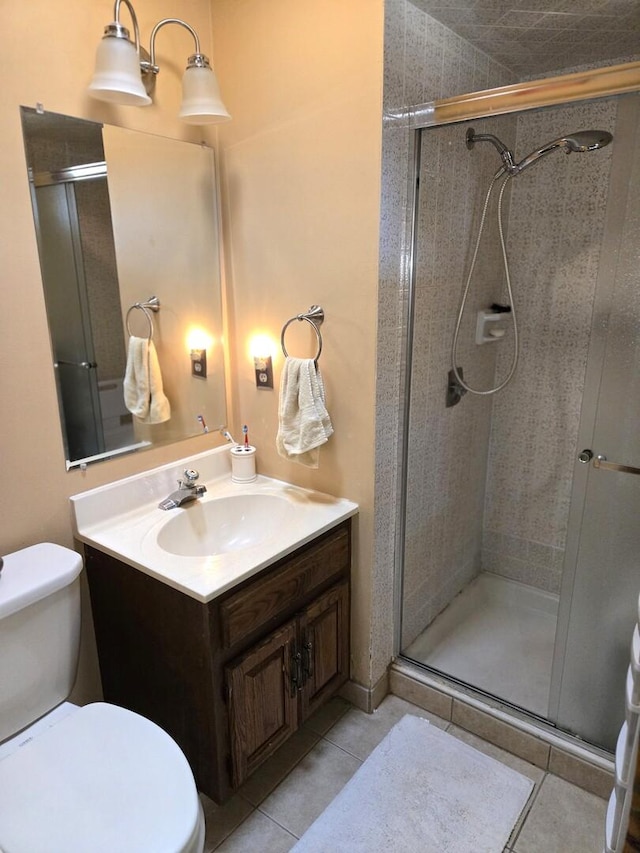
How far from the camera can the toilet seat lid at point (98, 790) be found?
105 cm

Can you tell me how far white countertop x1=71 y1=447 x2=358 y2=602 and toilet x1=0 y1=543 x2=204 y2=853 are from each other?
161 millimetres

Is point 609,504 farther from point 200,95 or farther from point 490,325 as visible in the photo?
point 200,95

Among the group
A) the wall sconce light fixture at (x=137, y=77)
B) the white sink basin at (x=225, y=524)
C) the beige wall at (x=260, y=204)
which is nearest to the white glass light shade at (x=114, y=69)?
the wall sconce light fixture at (x=137, y=77)

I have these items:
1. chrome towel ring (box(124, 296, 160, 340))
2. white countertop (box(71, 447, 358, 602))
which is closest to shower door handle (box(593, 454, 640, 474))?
white countertop (box(71, 447, 358, 602))

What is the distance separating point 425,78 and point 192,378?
1207 mm

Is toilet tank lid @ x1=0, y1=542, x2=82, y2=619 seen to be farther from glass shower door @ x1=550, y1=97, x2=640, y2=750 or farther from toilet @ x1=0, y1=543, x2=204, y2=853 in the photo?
glass shower door @ x1=550, y1=97, x2=640, y2=750

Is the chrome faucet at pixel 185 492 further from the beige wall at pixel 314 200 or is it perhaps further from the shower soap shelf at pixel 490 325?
the shower soap shelf at pixel 490 325

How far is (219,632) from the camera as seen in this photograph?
1.41 metres

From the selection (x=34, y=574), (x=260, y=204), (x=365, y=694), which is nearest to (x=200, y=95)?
(x=260, y=204)

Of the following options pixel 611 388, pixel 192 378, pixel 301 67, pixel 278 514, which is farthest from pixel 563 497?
pixel 301 67

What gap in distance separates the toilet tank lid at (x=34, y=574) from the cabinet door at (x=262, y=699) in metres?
0.49

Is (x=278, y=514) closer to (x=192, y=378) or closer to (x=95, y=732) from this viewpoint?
(x=192, y=378)

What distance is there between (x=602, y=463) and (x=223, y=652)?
46.1 inches

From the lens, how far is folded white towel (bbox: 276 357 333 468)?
173 centimetres
